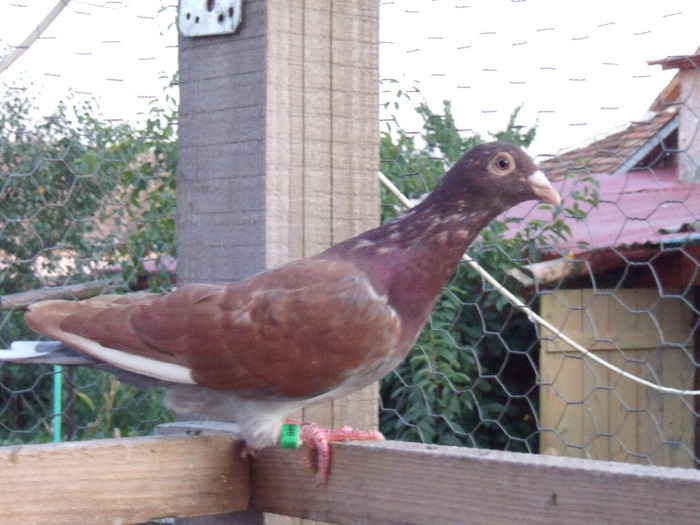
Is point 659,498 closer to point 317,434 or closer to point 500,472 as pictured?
point 500,472

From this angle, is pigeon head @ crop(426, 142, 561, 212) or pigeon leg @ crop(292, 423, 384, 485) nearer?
pigeon leg @ crop(292, 423, 384, 485)

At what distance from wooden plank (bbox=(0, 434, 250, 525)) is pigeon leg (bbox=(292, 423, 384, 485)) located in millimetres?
105

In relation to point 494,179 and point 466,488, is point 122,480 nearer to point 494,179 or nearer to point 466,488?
point 466,488

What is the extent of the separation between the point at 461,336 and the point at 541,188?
1678 millimetres

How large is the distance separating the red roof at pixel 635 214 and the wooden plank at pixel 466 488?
1759mm

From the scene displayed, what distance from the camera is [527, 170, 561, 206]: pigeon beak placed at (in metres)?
1.35

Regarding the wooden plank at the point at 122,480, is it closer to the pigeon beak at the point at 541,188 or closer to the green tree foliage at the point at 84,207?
the pigeon beak at the point at 541,188

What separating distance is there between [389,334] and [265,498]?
273mm

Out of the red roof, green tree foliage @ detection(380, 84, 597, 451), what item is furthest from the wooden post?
the red roof

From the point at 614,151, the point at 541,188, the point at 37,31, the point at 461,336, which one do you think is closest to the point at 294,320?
the point at 541,188

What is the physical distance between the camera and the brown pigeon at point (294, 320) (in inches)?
48.4

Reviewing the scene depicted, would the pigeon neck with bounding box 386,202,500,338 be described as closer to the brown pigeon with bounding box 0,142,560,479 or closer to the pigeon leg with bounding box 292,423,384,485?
the brown pigeon with bounding box 0,142,560,479

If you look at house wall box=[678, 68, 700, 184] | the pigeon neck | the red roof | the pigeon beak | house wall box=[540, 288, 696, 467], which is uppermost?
house wall box=[678, 68, 700, 184]

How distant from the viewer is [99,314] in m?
1.30
